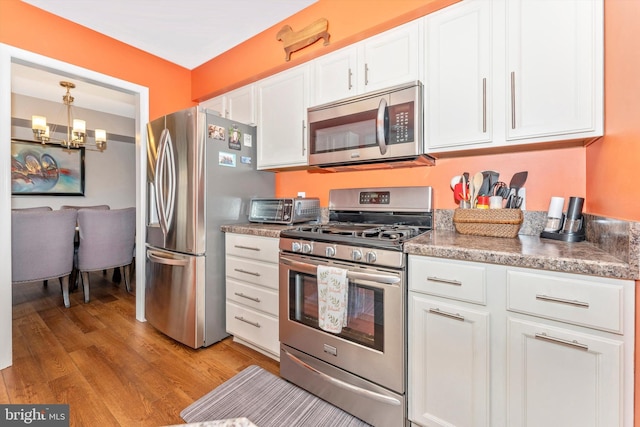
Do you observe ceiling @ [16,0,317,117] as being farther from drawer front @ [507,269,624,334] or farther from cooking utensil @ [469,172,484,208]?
drawer front @ [507,269,624,334]

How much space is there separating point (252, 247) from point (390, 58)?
5.08ft

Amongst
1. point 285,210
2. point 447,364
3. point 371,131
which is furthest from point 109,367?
point 371,131

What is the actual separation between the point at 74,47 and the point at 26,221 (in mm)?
1745

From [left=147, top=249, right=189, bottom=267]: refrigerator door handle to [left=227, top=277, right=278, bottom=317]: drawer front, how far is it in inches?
14.4

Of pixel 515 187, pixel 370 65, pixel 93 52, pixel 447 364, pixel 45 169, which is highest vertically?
pixel 93 52

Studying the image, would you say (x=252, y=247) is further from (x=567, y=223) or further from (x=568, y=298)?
(x=567, y=223)

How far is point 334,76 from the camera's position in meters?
1.99

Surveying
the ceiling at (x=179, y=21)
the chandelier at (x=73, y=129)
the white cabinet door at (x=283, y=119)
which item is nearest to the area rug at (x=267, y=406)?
the white cabinet door at (x=283, y=119)

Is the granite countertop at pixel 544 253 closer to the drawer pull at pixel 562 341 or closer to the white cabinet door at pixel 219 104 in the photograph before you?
the drawer pull at pixel 562 341

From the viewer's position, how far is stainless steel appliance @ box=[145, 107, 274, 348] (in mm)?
2053

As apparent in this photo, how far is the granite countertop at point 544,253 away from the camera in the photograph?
875mm

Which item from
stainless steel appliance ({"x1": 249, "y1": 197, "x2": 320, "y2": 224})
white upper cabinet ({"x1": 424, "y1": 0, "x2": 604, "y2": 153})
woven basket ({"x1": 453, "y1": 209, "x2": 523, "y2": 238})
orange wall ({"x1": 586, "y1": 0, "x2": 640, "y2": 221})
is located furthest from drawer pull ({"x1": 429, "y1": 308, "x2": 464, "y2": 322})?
stainless steel appliance ({"x1": 249, "y1": 197, "x2": 320, "y2": 224})

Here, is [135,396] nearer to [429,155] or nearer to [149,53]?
[429,155]

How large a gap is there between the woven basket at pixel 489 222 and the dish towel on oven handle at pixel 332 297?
74 cm
